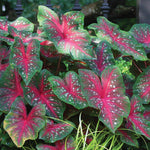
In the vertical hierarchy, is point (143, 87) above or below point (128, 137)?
above

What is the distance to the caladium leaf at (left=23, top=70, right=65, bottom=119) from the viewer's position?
128 cm

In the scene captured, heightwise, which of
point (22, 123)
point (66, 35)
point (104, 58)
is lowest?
point (22, 123)

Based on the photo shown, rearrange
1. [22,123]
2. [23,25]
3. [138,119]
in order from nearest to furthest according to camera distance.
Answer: [22,123] → [138,119] → [23,25]

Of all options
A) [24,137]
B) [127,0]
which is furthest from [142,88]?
[127,0]

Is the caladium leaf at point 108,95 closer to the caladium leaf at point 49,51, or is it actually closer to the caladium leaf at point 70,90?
the caladium leaf at point 70,90

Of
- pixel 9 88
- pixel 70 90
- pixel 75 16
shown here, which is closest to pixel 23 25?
pixel 75 16

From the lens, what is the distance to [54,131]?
1.23m

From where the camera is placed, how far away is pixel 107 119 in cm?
118

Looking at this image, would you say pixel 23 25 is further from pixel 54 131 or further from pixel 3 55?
pixel 54 131

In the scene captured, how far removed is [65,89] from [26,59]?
0.80 ft

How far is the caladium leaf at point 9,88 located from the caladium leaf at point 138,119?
58 cm

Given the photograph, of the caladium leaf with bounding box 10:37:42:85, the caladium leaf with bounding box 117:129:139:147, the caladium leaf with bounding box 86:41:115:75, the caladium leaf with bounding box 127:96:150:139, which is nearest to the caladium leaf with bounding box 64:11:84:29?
the caladium leaf with bounding box 86:41:115:75

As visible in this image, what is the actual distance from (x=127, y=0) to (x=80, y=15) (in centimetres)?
438

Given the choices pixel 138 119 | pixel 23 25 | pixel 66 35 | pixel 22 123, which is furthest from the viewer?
pixel 23 25
